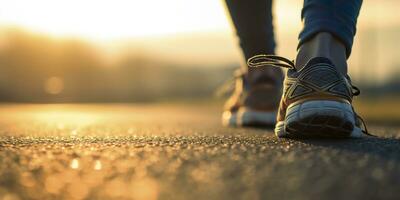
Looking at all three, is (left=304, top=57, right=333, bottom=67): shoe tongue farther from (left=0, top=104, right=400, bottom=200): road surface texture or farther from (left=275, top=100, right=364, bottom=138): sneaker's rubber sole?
(left=0, top=104, right=400, bottom=200): road surface texture

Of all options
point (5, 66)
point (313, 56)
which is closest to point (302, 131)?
point (313, 56)

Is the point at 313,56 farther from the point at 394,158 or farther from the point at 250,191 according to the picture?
the point at 250,191

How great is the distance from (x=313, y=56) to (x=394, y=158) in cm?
72

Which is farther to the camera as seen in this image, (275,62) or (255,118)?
(255,118)

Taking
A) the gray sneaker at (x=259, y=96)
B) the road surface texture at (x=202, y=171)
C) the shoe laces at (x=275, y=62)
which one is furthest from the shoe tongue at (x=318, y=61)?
the gray sneaker at (x=259, y=96)

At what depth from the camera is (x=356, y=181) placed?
3.69ft

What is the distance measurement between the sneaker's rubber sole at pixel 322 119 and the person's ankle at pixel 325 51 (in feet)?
0.73

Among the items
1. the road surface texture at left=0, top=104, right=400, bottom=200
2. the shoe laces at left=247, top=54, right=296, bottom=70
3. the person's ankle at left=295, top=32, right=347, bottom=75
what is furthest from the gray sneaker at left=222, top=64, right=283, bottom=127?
the road surface texture at left=0, top=104, right=400, bottom=200

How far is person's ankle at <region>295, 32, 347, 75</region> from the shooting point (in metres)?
2.13

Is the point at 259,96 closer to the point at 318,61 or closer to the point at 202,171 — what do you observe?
the point at 318,61

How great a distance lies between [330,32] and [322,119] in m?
0.40

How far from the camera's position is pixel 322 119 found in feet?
6.28

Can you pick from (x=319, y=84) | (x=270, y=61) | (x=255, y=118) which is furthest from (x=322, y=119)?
(x=255, y=118)

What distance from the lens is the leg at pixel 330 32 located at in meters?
2.14
